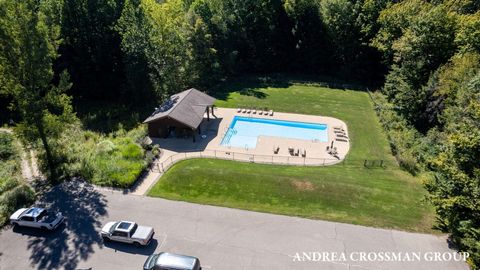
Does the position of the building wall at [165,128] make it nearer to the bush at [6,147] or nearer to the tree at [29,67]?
the tree at [29,67]

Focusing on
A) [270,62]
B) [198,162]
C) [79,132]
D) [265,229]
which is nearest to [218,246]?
[265,229]

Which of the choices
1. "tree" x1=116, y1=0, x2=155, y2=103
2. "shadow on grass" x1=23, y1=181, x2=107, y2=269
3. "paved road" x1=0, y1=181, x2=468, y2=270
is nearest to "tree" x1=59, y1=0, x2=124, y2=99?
"tree" x1=116, y1=0, x2=155, y2=103

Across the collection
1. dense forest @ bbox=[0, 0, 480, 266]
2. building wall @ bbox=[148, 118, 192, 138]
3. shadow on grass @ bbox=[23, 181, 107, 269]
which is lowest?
shadow on grass @ bbox=[23, 181, 107, 269]

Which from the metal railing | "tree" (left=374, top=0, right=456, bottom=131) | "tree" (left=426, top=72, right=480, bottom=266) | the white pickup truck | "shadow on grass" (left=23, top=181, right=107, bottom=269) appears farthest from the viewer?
"tree" (left=374, top=0, right=456, bottom=131)

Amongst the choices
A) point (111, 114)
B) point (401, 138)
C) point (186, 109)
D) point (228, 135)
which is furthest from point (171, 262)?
point (111, 114)

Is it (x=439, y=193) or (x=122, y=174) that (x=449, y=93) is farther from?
(x=122, y=174)

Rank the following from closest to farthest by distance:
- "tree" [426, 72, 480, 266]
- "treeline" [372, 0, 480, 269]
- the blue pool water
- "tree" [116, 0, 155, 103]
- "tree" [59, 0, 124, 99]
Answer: "tree" [426, 72, 480, 266] < "treeline" [372, 0, 480, 269] < the blue pool water < "tree" [116, 0, 155, 103] < "tree" [59, 0, 124, 99]

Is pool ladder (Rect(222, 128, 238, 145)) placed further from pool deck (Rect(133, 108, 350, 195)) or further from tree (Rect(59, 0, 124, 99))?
tree (Rect(59, 0, 124, 99))
